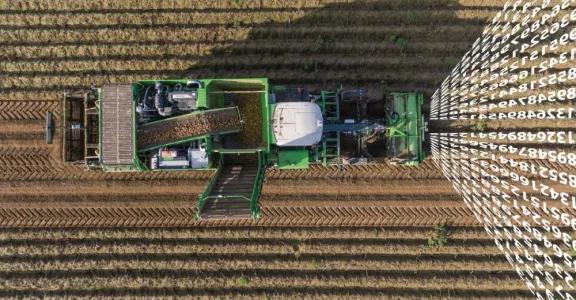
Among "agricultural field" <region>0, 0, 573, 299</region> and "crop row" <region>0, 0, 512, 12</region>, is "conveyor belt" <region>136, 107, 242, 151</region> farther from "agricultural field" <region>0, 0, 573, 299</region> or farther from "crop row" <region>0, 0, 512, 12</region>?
"crop row" <region>0, 0, 512, 12</region>

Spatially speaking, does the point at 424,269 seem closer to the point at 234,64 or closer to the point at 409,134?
the point at 409,134

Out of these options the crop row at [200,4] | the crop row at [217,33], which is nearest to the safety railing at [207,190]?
the crop row at [217,33]

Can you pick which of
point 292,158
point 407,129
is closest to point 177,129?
point 292,158

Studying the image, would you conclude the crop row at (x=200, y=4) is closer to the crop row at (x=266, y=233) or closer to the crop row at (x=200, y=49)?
the crop row at (x=200, y=49)

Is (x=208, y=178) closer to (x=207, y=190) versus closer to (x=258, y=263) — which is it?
(x=207, y=190)

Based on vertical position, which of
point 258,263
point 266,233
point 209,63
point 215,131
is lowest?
point 258,263

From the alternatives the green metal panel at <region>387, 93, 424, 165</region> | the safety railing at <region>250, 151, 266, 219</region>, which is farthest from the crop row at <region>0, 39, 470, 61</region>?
the safety railing at <region>250, 151, 266, 219</region>
